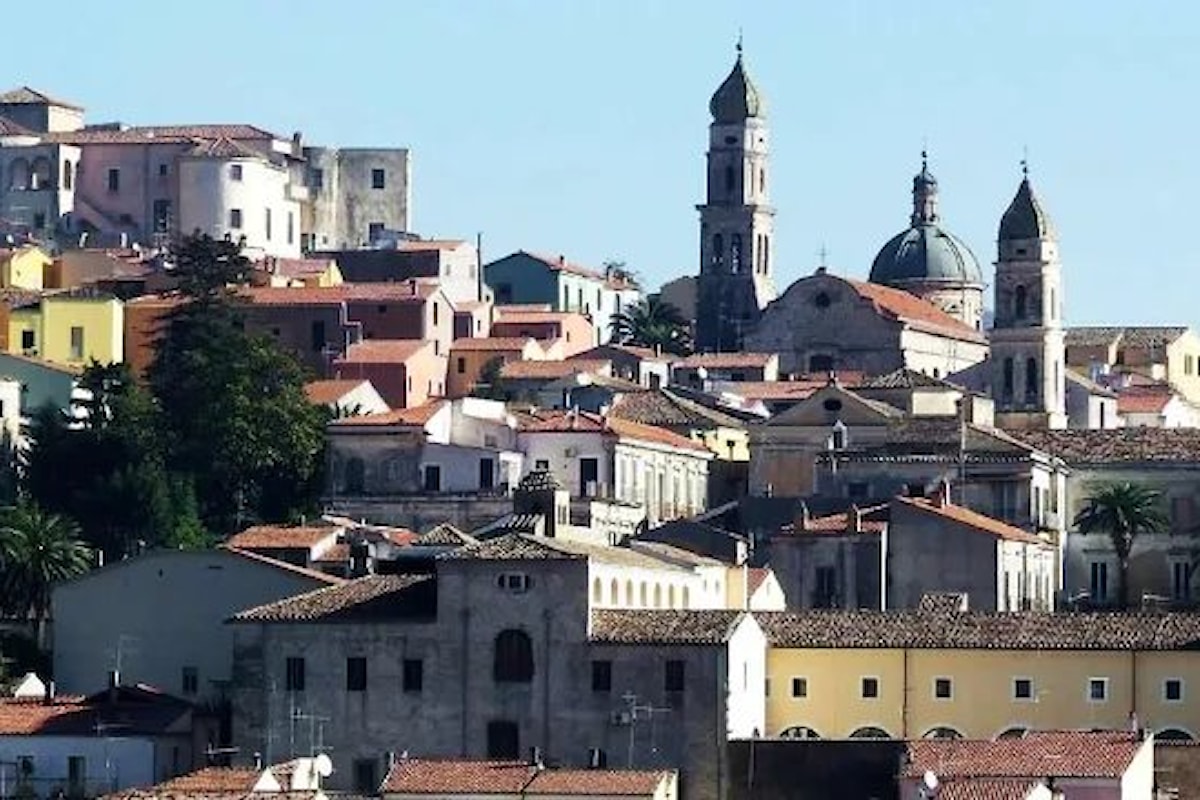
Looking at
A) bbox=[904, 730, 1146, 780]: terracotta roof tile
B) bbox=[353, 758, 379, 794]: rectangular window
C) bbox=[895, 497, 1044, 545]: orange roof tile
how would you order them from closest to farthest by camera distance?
bbox=[904, 730, 1146, 780]: terracotta roof tile < bbox=[353, 758, 379, 794]: rectangular window < bbox=[895, 497, 1044, 545]: orange roof tile

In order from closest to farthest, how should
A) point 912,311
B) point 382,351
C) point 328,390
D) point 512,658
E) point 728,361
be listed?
point 512,658 < point 328,390 < point 382,351 < point 728,361 < point 912,311

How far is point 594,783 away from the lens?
67.1 meters

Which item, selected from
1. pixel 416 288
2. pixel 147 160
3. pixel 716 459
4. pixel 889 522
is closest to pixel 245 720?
pixel 889 522

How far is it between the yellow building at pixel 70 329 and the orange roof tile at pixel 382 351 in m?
5.16

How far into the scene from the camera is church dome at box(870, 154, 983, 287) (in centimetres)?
13588

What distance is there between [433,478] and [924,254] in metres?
40.5

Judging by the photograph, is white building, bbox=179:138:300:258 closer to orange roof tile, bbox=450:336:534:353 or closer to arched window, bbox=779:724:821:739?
orange roof tile, bbox=450:336:534:353

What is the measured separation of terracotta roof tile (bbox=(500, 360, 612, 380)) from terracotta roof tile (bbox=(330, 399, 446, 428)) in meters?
14.2

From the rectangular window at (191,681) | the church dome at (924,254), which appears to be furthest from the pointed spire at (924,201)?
the rectangular window at (191,681)

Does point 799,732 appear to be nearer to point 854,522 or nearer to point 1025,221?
point 854,522

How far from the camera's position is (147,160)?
139375 millimetres

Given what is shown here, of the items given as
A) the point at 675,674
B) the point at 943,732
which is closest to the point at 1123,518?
the point at 943,732

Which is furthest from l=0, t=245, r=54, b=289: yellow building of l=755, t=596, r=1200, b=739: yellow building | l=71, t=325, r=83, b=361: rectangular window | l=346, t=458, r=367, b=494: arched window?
l=755, t=596, r=1200, b=739: yellow building

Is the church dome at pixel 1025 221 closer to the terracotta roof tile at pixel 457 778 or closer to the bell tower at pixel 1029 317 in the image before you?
the bell tower at pixel 1029 317
